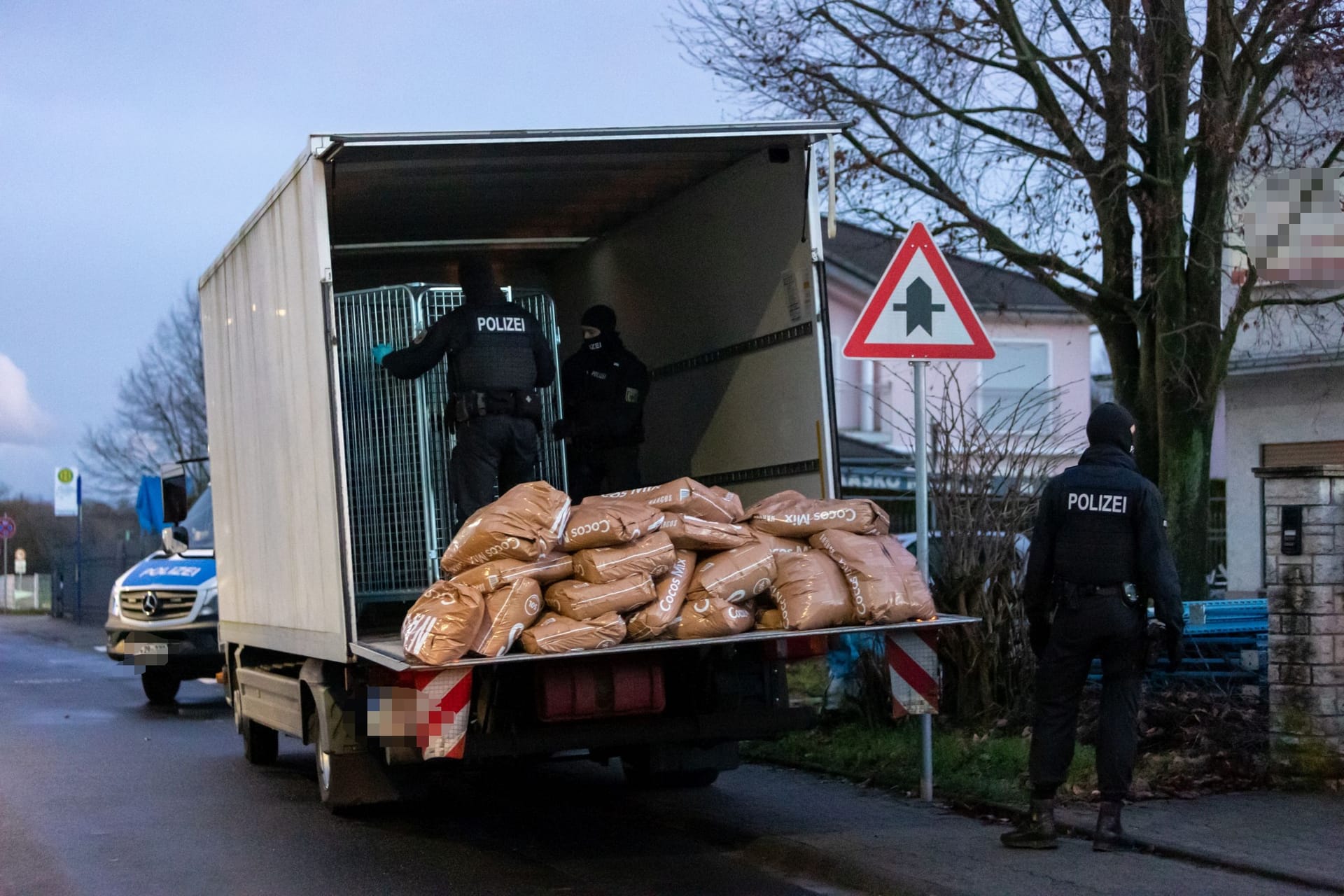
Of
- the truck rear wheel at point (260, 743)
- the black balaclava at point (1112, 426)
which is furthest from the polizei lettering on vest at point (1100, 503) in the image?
the truck rear wheel at point (260, 743)

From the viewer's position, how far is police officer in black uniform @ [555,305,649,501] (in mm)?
9156

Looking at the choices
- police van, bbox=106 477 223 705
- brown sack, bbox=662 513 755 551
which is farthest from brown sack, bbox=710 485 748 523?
police van, bbox=106 477 223 705

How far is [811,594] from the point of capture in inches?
251

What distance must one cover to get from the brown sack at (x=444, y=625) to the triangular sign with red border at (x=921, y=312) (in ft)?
8.94

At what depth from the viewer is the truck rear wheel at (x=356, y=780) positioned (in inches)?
299

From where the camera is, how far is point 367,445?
28.5 ft

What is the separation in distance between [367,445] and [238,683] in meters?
2.69

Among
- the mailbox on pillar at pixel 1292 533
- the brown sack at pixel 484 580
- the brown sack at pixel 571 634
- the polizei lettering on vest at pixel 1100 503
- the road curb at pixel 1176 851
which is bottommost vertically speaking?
the road curb at pixel 1176 851

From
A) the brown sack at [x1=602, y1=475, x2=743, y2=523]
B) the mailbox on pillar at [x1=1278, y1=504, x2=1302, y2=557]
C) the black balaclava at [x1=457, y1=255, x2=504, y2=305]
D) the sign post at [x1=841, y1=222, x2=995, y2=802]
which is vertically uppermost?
the black balaclava at [x1=457, y1=255, x2=504, y2=305]

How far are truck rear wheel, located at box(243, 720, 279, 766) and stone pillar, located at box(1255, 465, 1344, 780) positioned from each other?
633cm

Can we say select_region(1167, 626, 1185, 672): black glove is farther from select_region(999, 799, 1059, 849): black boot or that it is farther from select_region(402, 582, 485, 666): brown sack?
select_region(402, 582, 485, 666): brown sack

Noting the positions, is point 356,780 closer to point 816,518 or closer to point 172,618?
point 816,518

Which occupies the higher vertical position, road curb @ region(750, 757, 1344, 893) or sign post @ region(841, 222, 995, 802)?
sign post @ region(841, 222, 995, 802)

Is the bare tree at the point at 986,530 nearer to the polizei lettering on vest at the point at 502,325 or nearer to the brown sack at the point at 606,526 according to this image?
the polizei lettering on vest at the point at 502,325
